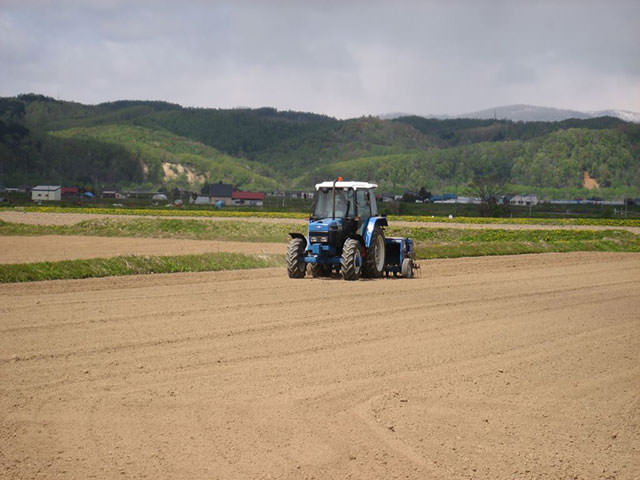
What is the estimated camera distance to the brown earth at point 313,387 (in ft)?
21.5

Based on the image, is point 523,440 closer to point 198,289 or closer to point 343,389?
point 343,389

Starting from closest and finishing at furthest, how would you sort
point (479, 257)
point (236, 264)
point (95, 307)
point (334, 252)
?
point (95, 307), point (334, 252), point (236, 264), point (479, 257)

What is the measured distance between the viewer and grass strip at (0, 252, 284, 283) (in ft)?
63.8

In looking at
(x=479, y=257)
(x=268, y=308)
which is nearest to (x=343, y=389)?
(x=268, y=308)

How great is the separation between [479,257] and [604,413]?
23.4 meters

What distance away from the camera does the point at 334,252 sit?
66.5ft

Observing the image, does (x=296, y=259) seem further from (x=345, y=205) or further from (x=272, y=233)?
(x=272, y=233)

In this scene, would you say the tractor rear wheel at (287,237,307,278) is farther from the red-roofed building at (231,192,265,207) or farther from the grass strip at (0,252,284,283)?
the red-roofed building at (231,192,265,207)

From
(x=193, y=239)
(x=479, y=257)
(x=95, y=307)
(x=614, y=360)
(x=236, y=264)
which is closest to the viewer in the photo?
(x=614, y=360)

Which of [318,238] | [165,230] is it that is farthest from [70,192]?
[318,238]

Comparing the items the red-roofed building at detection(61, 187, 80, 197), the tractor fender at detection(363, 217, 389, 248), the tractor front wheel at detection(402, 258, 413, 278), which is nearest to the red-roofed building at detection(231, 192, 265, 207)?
the red-roofed building at detection(61, 187, 80, 197)

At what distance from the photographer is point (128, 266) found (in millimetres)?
21578

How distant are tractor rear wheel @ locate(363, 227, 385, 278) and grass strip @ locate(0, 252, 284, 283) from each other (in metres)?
4.74

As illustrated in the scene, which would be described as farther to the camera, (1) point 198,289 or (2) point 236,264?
(2) point 236,264
